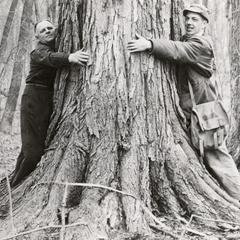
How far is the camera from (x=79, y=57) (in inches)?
164

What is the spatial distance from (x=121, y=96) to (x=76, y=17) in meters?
0.90

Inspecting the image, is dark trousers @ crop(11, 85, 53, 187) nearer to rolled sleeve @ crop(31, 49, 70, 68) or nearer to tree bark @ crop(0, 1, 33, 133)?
rolled sleeve @ crop(31, 49, 70, 68)

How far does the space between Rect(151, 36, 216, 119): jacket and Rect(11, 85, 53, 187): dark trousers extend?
1434mm

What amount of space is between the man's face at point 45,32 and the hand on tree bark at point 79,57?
2.23 feet

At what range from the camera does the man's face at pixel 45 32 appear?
15.7 feet

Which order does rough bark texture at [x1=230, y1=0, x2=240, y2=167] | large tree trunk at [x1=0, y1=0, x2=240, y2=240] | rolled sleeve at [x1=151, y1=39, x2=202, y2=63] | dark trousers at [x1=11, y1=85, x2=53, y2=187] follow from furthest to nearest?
rough bark texture at [x1=230, y1=0, x2=240, y2=167]
dark trousers at [x1=11, y1=85, x2=53, y2=187]
rolled sleeve at [x1=151, y1=39, x2=202, y2=63]
large tree trunk at [x1=0, y1=0, x2=240, y2=240]

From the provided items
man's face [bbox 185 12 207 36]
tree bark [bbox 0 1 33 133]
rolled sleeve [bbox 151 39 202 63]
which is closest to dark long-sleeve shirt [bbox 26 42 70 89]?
rolled sleeve [bbox 151 39 202 63]

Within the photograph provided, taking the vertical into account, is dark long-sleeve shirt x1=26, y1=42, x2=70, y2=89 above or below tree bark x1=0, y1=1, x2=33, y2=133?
below

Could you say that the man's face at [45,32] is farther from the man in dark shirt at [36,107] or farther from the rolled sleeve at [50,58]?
the rolled sleeve at [50,58]

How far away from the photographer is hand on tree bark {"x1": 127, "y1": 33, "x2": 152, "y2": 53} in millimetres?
4039

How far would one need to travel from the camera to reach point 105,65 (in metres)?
4.09

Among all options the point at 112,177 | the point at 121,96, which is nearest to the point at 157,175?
the point at 112,177

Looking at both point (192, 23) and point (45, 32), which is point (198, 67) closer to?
point (192, 23)

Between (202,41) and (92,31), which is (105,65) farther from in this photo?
(202,41)
